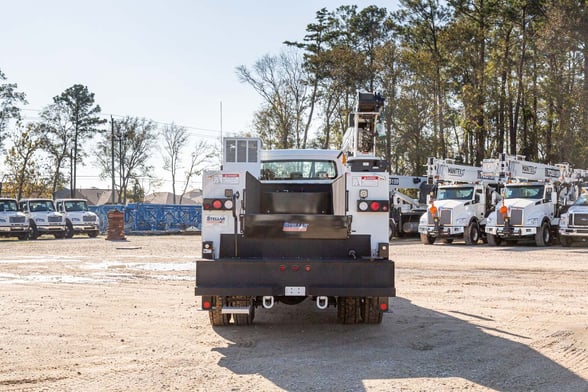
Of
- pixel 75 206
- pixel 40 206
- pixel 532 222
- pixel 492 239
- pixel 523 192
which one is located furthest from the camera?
pixel 75 206

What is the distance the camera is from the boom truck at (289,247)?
7.96 meters

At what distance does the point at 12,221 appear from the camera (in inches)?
1421

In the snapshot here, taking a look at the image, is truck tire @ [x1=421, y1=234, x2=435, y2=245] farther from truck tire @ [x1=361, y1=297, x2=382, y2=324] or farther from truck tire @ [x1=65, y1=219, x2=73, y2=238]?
truck tire @ [x1=361, y1=297, x2=382, y2=324]

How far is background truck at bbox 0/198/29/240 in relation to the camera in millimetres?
35906

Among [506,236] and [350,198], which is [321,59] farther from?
[350,198]

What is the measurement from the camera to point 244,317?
9047mm

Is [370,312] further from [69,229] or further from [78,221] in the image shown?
[69,229]

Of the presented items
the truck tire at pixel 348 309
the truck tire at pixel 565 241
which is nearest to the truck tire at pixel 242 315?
the truck tire at pixel 348 309

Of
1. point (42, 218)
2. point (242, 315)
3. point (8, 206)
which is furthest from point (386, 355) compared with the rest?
point (42, 218)

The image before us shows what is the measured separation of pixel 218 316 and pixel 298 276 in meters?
1.45

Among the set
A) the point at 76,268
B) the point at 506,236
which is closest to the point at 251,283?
the point at 76,268

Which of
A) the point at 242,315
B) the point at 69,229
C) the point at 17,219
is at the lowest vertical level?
the point at 242,315

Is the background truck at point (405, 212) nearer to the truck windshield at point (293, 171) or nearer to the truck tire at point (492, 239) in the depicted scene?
the truck tire at point (492, 239)

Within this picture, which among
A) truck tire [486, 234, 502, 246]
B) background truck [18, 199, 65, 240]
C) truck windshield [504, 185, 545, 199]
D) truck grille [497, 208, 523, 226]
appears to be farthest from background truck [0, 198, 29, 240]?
truck windshield [504, 185, 545, 199]
